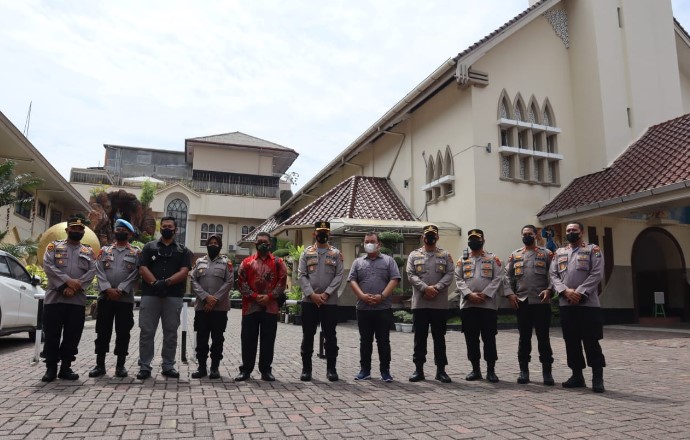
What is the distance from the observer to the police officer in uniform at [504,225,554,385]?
620 centimetres

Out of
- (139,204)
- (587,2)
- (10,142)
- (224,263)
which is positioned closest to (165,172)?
(139,204)

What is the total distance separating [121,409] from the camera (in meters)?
4.52

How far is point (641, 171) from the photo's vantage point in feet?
41.8

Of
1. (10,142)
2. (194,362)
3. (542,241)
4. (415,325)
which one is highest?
(10,142)

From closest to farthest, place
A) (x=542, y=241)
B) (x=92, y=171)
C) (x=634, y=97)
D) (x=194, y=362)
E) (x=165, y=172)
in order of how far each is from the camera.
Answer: (x=194, y=362)
(x=542, y=241)
(x=634, y=97)
(x=92, y=171)
(x=165, y=172)

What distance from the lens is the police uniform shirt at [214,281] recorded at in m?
6.36

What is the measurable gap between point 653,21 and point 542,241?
880 centimetres

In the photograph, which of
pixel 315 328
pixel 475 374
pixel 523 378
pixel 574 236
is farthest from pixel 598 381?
pixel 315 328

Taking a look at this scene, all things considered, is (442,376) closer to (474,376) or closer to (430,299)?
(474,376)

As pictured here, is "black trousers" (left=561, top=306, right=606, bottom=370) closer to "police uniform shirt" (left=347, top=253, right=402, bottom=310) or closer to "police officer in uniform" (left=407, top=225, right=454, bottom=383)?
"police officer in uniform" (left=407, top=225, right=454, bottom=383)

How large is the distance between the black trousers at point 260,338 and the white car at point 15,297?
4758 mm

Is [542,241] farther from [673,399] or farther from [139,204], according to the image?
[139,204]

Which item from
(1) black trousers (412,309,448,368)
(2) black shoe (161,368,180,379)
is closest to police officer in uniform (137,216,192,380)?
(2) black shoe (161,368,180,379)

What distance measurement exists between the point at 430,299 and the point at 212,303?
2746 millimetres
